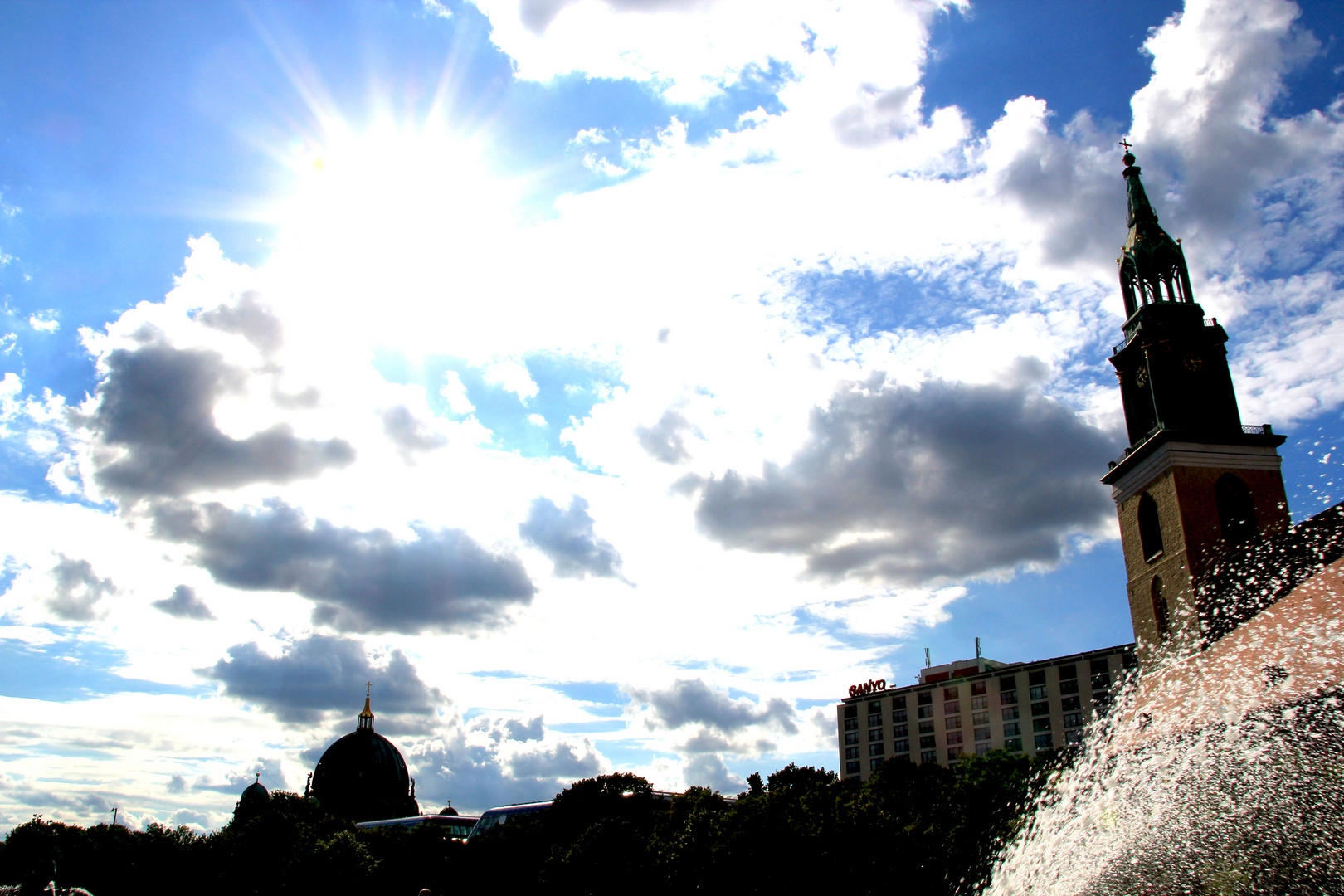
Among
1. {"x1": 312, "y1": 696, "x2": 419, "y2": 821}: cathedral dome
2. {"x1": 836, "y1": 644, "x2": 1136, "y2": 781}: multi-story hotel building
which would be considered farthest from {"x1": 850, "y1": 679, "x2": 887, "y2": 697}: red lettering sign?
{"x1": 312, "y1": 696, "x2": 419, "y2": 821}: cathedral dome

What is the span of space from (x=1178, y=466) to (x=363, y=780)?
14773 centimetres

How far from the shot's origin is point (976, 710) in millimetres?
120312

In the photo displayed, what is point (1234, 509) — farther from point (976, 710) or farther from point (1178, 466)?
point (976, 710)

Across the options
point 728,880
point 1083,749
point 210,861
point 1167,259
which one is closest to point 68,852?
point 210,861

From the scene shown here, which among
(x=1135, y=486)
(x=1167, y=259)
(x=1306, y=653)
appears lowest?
(x=1306, y=653)

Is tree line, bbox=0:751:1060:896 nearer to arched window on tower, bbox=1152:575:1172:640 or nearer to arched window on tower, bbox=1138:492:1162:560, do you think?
arched window on tower, bbox=1152:575:1172:640

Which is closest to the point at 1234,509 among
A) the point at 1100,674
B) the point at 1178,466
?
the point at 1178,466

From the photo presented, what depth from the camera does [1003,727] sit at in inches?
4562

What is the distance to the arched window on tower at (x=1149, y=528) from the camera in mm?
51062

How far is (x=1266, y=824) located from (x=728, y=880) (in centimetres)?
2488

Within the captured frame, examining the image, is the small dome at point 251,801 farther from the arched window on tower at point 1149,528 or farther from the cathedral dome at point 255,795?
A: the arched window on tower at point 1149,528

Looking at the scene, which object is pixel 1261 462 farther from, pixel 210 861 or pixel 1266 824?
pixel 210 861

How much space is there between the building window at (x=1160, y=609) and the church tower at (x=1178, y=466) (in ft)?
0.21

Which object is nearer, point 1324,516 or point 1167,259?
point 1324,516
